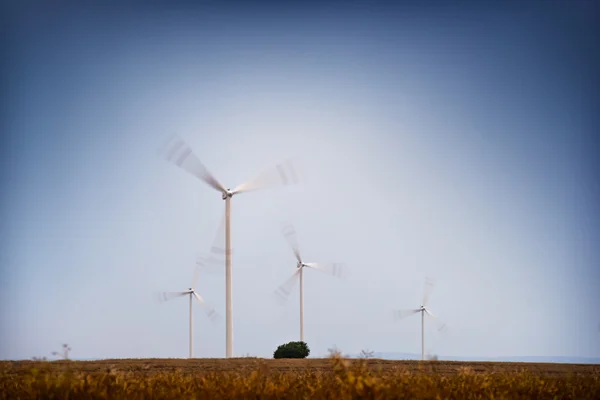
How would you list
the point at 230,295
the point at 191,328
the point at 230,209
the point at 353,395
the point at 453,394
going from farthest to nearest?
1. the point at 191,328
2. the point at 230,209
3. the point at 230,295
4. the point at 453,394
5. the point at 353,395

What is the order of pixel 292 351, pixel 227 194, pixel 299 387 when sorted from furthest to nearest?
pixel 227 194 < pixel 292 351 < pixel 299 387

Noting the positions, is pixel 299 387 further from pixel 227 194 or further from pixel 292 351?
pixel 227 194

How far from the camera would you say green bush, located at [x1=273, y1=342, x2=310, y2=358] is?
3127cm

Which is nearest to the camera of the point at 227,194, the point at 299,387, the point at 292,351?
the point at 299,387

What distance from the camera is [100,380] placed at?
44.4 ft

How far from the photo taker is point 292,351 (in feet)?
103

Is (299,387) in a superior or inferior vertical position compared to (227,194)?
inferior

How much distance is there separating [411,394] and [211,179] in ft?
106

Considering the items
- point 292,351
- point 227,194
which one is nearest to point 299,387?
point 292,351

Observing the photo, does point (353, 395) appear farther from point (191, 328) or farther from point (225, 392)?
point (191, 328)

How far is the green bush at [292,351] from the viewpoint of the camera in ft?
103

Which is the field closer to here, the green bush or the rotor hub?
the green bush

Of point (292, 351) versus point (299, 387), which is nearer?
point (299, 387)

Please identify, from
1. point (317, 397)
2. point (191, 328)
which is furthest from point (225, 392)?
point (191, 328)
